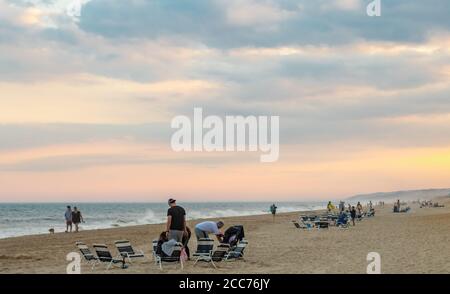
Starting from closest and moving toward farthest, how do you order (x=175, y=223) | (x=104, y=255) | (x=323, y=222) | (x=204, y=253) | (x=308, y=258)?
1. (x=104, y=255)
2. (x=175, y=223)
3. (x=204, y=253)
4. (x=308, y=258)
5. (x=323, y=222)

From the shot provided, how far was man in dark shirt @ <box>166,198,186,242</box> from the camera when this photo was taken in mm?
14773

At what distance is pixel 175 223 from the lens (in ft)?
48.6

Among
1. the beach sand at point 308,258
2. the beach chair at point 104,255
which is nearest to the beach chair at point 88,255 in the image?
the beach sand at point 308,258

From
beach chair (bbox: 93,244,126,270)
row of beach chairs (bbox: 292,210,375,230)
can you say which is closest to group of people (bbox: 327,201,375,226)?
row of beach chairs (bbox: 292,210,375,230)

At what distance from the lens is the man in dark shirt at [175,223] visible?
1477 centimetres

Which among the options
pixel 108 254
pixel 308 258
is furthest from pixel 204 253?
pixel 308 258

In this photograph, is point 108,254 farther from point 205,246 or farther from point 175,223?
point 205,246

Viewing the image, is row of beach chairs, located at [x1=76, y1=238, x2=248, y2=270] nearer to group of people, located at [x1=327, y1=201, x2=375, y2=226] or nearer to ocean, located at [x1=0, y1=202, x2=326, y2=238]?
group of people, located at [x1=327, y1=201, x2=375, y2=226]

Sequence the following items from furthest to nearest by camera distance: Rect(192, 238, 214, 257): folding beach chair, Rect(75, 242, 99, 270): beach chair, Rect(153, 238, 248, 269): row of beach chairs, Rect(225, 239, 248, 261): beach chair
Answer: Rect(225, 239, 248, 261): beach chair < Rect(192, 238, 214, 257): folding beach chair < Rect(75, 242, 99, 270): beach chair < Rect(153, 238, 248, 269): row of beach chairs

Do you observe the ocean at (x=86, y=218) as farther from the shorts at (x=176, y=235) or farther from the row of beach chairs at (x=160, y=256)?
the shorts at (x=176, y=235)

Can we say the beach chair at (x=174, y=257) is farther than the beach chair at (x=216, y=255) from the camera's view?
No
